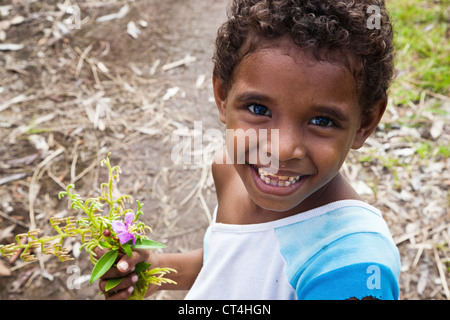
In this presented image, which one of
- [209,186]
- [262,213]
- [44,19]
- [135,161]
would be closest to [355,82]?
[262,213]

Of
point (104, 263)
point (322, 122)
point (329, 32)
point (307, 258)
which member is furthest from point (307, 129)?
point (104, 263)

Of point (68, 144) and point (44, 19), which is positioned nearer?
point (68, 144)

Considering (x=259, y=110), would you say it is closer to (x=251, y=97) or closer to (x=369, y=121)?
(x=251, y=97)

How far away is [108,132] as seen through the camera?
340 centimetres

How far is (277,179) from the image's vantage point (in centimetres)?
137

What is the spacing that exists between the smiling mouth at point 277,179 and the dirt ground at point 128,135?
4.98 feet

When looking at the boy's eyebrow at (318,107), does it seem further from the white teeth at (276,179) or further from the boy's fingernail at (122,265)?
the boy's fingernail at (122,265)

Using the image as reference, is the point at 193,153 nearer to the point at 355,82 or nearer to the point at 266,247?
the point at 266,247

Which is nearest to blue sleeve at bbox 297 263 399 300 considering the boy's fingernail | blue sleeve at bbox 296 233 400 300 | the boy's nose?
blue sleeve at bbox 296 233 400 300

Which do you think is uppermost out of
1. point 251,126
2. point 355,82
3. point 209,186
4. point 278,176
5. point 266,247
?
point 355,82

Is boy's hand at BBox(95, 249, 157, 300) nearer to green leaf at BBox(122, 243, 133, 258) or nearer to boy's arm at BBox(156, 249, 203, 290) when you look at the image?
green leaf at BBox(122, 243, 133, 258)

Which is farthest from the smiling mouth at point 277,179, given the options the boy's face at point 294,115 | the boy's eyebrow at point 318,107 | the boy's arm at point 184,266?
the boy's arm at point 184,266

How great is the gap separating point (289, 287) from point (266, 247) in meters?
0.16

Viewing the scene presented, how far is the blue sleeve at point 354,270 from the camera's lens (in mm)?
1278
